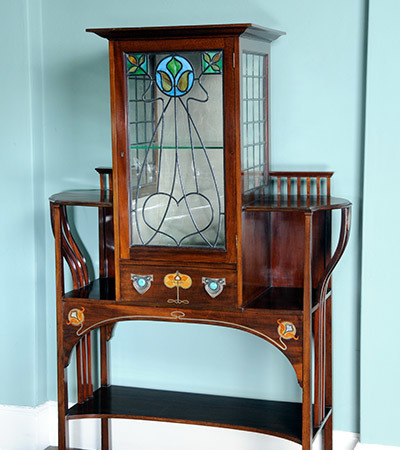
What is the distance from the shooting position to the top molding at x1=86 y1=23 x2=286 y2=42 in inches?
103

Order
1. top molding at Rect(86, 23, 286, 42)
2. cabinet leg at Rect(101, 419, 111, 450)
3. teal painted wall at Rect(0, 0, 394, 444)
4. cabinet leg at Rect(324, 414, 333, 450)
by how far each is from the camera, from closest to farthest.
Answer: top molding at Rect(86, 23, 286, 42), teal painted wall at Rect(0, 0, 394, 444), cabinet leg at Rect(324, 414, 333, 450), cabinet leg at Rect(101, 419, 111, 450)

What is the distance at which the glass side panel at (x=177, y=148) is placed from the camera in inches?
107

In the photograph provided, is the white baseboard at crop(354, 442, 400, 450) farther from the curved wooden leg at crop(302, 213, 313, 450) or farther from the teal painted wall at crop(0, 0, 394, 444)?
the curved wooden leg at crop(302, 213, 313, 450)

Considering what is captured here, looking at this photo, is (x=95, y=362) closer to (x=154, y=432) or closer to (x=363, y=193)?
(x=154, y=432)

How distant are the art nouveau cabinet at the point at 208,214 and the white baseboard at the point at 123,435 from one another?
0.82 feet

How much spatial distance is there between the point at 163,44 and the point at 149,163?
0.43m

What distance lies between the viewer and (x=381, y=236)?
9.66 ft

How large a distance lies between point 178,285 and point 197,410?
0.61m

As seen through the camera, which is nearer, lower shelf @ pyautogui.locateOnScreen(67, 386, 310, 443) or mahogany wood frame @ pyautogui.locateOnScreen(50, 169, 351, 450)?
mahogany wood frame @ pyautogui.locateOnScreen(50, 169, 351, 450)

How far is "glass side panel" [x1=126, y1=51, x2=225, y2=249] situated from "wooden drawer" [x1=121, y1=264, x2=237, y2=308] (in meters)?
0.10

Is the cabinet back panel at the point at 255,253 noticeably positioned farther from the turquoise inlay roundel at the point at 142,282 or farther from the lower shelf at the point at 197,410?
the lower shelf at the point at 197,410

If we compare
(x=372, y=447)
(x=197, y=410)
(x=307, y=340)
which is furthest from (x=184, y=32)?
(x=372, y=447)

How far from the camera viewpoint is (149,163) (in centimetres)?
282

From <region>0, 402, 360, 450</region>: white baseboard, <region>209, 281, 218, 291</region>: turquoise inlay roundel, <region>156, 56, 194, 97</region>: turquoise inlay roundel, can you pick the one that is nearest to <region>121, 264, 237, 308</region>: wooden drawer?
<region>209, 281, 218, 291</region>: turquoise inlay roundel
